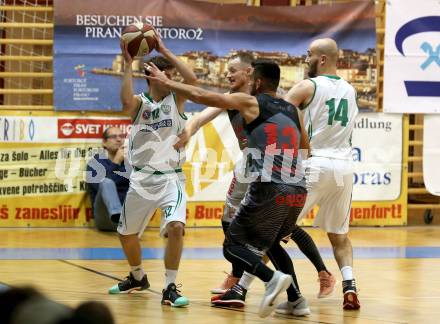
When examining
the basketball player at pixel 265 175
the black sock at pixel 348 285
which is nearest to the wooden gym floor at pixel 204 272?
the black sock at pixel 348 285

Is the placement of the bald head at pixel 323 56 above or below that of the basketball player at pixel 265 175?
above

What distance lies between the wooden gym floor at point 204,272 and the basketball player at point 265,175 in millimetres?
532

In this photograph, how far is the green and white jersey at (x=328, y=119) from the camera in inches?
260

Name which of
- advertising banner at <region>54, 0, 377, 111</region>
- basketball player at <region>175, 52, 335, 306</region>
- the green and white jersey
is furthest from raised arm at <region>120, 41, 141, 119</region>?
advertising banner at <region>54, 0, 377, 111</region>

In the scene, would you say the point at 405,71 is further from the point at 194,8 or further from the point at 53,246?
the point at 53,246

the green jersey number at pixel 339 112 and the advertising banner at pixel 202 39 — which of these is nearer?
the green jersey number at pixel 339 112

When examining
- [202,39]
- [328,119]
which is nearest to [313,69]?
[328,119]

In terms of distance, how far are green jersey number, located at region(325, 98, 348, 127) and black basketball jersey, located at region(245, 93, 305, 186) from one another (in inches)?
33.2

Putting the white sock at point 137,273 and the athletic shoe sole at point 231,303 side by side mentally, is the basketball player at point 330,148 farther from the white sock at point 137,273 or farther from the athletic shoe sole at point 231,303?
the white sock at point 137,273

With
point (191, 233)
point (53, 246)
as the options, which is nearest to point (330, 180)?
point (53, 246)

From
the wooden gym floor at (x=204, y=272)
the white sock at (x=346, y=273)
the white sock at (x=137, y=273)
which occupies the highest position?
the white sock at (x=346, y=273)

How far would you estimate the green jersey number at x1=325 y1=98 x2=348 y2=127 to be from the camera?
21.6 ft

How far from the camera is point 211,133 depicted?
12.4 m

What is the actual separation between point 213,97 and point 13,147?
7175 mm
